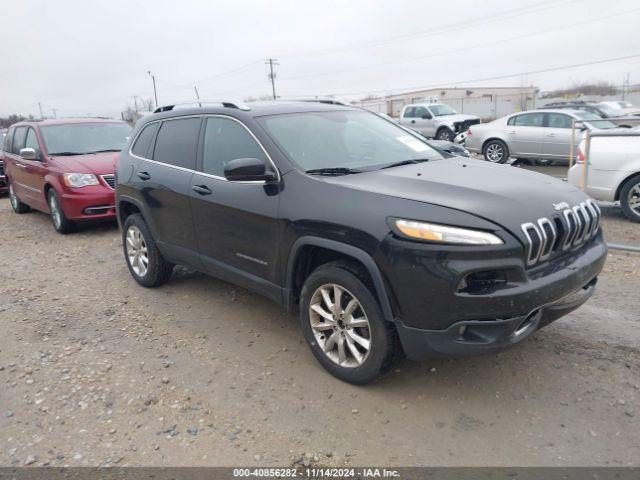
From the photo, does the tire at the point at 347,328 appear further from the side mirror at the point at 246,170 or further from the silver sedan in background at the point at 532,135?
the silver sedan in background at the point at 532,135

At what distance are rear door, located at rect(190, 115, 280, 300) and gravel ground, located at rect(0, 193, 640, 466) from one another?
1.87 feet

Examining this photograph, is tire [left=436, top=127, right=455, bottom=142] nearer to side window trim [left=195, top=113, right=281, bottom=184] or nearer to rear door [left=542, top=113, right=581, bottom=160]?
rear door [left=542, top=113, right=581, bottom=160]

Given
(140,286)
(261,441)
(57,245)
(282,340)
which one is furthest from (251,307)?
(57,245)

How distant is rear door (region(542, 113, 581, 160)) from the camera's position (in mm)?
12523

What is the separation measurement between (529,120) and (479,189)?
1163cm

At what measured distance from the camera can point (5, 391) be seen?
11.3ft

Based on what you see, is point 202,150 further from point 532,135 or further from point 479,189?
point 532,135

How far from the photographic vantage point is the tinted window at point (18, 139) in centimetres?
908

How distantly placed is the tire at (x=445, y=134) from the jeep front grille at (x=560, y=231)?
17.4 meters

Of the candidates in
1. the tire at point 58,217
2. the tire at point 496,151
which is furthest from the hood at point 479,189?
the tire at point 496,151

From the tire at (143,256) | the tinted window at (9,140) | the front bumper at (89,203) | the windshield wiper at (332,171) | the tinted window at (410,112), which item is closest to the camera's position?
the windshield wiper at (332,171)

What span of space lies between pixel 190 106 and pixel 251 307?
1.92 m

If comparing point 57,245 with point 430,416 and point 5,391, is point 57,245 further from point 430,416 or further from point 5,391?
point 430,416

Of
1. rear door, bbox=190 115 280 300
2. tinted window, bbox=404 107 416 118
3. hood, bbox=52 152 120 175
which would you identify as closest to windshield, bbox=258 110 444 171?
rear door, bbox=190 115 280 300
